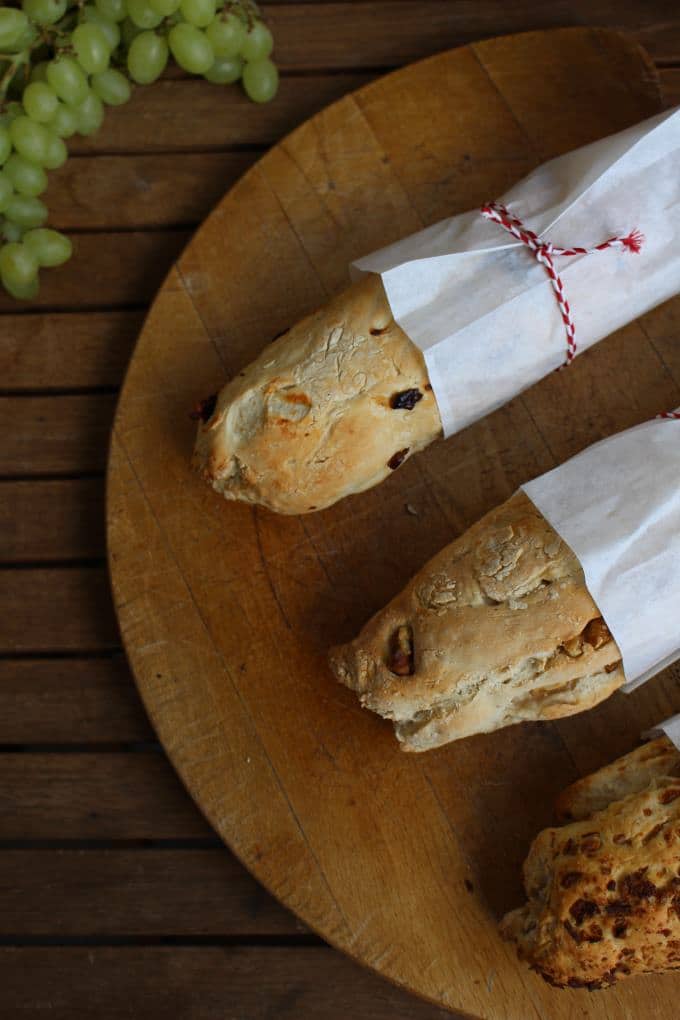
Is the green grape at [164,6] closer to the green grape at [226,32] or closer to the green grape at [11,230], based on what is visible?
the green grape at [226,32]

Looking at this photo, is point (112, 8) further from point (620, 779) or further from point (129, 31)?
point (620, 779)

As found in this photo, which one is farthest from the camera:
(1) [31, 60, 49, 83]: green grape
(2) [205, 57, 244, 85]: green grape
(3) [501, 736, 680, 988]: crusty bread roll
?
(2) [205, 57, 244, 85]: green grape

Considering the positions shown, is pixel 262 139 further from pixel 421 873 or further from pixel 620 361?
pixel 421 873

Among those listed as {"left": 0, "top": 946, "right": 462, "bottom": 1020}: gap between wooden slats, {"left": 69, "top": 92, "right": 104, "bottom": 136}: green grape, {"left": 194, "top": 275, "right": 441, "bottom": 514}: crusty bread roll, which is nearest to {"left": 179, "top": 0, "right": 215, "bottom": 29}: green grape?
{"left": 69, "top": 92, "right": 104, "bottom": 136}: green grape

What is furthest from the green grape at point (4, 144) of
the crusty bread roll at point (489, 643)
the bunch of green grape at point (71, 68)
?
the crusty bread roll at point (489, 643)

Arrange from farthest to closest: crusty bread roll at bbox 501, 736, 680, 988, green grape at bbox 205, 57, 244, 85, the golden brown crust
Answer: green grape at bbox 205, 57, 244, 85 < the golden brown crust < crusty bread roll at bbox 501, 736, 680, 988

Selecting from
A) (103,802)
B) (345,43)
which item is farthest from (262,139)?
(103,802)

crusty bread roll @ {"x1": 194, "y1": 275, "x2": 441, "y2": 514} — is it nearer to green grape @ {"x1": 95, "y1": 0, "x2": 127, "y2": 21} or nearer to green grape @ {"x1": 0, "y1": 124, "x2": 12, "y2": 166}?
green grape @ {"x1": 0, "y1": 124, "x2": 12, "y2": 166}

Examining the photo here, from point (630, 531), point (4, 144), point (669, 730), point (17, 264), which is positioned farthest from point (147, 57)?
point (669, 730)
